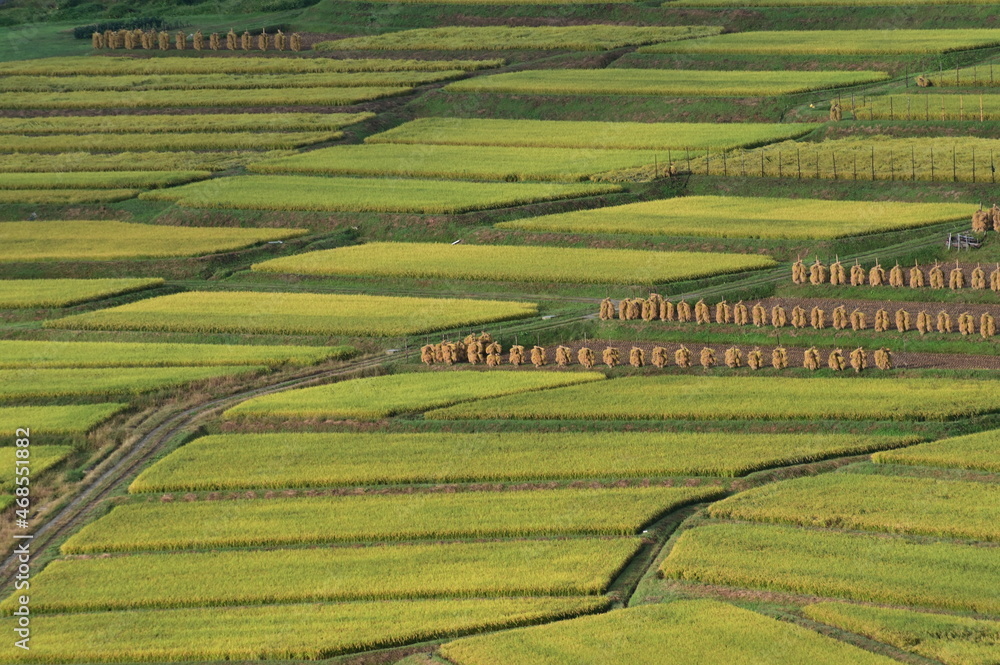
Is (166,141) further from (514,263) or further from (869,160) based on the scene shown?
(869,160)

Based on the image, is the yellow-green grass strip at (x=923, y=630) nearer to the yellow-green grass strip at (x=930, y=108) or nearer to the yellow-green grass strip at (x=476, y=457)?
the yellow-green grass strip at (x=476, y=457)

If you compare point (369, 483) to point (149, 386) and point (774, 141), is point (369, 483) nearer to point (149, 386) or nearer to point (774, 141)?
point (149, 386)

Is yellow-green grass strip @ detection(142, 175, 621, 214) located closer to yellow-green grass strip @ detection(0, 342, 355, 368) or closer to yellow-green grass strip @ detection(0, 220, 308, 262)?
yellow-green grass strip @ detection(0, 220, 308, 262)

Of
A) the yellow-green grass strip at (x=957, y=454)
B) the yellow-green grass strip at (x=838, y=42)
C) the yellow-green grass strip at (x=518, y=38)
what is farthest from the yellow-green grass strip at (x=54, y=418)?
the yellow-green grass strip at (x=518, y=38)

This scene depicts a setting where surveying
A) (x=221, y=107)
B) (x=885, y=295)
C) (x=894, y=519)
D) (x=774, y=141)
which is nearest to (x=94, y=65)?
(x=221, y=107)

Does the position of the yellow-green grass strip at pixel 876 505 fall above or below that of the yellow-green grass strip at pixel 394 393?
below

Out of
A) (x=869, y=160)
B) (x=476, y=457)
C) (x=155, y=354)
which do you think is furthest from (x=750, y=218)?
(x=476, y=457)
